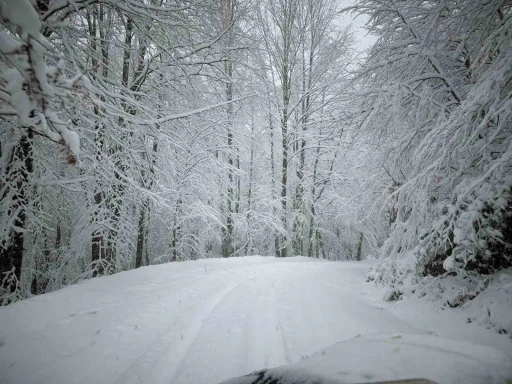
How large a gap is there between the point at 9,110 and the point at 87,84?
53cm

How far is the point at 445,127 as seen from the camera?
363 cm

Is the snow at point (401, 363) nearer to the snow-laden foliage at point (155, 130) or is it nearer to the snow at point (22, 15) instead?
the snow-laden foliage at point (155, 130)

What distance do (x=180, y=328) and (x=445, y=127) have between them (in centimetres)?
496

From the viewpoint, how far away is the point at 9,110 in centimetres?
155

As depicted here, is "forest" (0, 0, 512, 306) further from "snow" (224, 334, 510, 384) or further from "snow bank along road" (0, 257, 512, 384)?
"snow" (224, 334, 510, 384)

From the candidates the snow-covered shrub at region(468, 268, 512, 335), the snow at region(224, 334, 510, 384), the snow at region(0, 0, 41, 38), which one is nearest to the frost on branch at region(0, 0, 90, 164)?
the snow at region(0, 0, 41, 38)

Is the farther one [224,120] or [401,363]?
[224,120]

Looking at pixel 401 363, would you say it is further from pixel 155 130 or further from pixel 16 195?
pixel 16 195

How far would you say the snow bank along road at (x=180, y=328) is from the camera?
8.22ft

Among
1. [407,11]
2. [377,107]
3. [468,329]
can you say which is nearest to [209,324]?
[468,329]

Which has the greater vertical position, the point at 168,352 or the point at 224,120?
the point at 224,120

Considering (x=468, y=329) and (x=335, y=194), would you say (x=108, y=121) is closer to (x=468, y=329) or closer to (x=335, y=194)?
(x=468, y=329)

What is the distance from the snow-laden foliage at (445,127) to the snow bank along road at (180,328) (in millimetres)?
1160

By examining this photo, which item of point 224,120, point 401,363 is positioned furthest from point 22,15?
point 224,120
